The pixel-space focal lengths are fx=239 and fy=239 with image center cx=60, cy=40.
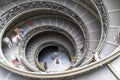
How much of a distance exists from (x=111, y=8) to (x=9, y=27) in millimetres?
8345

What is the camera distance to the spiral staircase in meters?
15.4

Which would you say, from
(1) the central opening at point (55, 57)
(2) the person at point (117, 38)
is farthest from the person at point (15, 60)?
(2) the person at point (117, 38)

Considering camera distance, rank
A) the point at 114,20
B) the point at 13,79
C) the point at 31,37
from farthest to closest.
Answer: the point at 31,37 < the point at 114,20 < the point at 13,79

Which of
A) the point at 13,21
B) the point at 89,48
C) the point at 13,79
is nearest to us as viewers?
the point at 13,79

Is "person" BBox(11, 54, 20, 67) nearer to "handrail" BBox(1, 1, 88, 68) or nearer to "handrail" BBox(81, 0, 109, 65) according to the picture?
"handrail" BBox(1, 1, 88, 68)

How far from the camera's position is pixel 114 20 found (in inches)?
587

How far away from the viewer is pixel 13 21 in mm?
19094

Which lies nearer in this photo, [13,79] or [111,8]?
[13,79]

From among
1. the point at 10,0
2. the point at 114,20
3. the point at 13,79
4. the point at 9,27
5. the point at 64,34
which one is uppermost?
the point at 10,0

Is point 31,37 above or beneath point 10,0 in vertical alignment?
beneath

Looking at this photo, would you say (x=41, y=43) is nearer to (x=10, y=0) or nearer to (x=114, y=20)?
(x=10, y=0)

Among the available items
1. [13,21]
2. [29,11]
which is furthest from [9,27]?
[29,11]

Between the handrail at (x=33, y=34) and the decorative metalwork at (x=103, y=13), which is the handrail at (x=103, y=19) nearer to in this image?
the decorative metalwork at (x=103, y=13)

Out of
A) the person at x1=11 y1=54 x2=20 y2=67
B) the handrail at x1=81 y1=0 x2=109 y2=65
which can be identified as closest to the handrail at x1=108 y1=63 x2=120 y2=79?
the handrail at x1=81 y1=0 x2=109 y2=65
